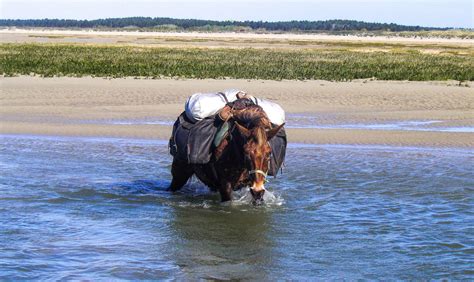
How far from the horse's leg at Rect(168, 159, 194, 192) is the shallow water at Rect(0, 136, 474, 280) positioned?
17cm

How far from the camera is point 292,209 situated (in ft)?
34.9

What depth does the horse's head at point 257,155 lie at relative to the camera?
9091mm

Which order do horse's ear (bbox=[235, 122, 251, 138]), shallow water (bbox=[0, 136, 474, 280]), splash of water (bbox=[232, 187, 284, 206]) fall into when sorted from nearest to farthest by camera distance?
shallow water (bbox=[0, 136, 474, 280]) < horse's ear (bbox=[235, 122, 251, 138]) < splash of water (bbox=[232, 187, 284, 206])

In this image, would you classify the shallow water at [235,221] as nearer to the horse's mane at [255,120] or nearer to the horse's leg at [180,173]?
the horse's leg at [180,173]

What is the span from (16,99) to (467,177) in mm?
14289

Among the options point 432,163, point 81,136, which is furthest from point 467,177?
point 81,136

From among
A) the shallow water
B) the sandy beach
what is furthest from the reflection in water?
the sandy beach

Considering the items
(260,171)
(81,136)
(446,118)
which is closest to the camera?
(260,171)

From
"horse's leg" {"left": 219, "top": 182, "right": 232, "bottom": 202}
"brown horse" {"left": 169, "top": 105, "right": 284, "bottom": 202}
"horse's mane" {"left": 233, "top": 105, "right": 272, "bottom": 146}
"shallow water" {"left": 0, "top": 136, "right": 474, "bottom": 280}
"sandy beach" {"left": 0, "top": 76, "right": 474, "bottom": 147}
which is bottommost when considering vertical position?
"sandy beach" {"left": 0, "top": 76, "right": 474, "bottom": 147}

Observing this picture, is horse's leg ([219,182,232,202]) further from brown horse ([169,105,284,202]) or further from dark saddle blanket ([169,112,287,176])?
dark saddle blanket ([169,112,287,176])

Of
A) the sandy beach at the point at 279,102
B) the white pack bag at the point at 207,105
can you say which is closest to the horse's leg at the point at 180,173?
the white pack bag at the point at 207,105

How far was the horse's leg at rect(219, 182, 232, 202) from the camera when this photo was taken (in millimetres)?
10172

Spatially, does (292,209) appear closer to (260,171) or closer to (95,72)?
(260,171)

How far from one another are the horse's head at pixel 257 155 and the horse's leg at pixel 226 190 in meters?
0.92
